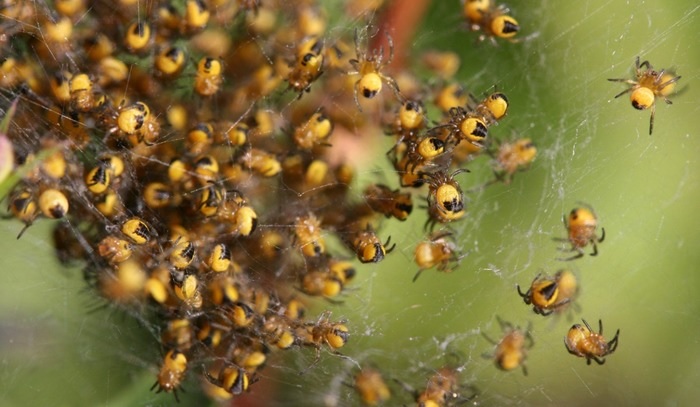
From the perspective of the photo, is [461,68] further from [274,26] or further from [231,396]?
[231,396]

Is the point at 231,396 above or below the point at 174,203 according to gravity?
below

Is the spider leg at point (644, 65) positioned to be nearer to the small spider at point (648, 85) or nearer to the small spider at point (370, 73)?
the small spider at point (648, 85)

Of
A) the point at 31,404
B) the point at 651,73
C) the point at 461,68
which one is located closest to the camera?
the point at 31,404

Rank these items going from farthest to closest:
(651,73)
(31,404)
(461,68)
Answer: (461,68) → (651,73) → (31,404)

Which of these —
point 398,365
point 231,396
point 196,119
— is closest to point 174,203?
point 196,119

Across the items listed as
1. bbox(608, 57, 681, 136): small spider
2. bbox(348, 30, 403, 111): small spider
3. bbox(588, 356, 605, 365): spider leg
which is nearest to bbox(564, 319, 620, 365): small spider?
bbox(588, 356, 605, 365): spider leg

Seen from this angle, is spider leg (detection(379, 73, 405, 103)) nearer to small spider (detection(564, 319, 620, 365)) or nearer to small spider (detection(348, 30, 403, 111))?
small spider (detection(348, 30, 403, 111))

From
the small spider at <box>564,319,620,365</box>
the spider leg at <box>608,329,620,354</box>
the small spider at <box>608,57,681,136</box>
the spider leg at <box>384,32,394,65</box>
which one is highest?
the small spider at <box>608,57,681,136</box>
